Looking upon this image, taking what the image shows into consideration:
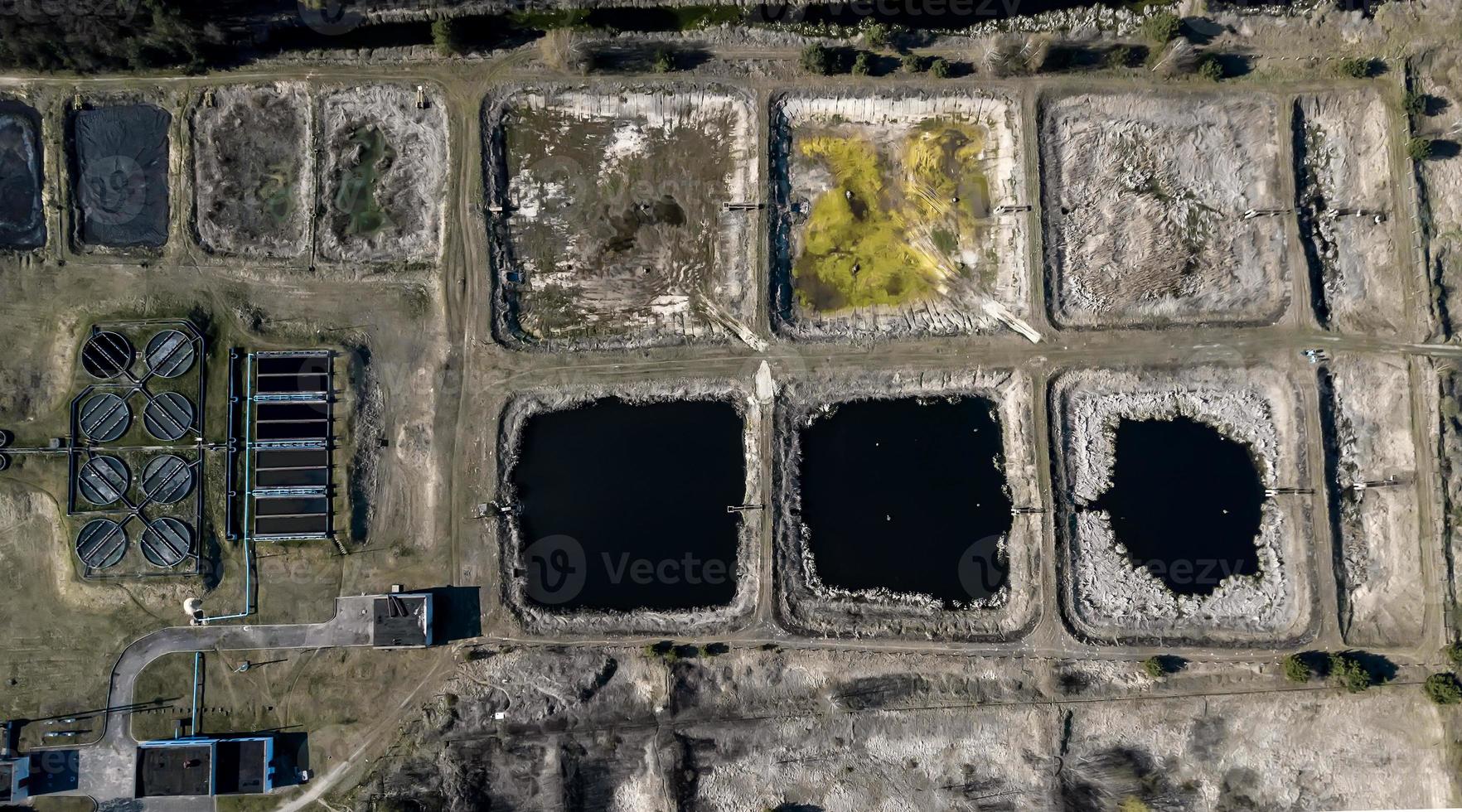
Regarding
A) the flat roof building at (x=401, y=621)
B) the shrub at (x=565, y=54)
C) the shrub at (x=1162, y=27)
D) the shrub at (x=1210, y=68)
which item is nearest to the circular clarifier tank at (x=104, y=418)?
the flat roof building at (x=401, y=621)

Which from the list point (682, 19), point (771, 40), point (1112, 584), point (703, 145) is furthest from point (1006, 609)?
point (682, 19)

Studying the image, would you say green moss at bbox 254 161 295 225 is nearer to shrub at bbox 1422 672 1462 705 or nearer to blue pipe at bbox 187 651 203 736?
blue pipe at bbox 187 651 203 736

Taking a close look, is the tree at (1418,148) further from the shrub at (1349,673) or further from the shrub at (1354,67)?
the shrub at (1349,673)

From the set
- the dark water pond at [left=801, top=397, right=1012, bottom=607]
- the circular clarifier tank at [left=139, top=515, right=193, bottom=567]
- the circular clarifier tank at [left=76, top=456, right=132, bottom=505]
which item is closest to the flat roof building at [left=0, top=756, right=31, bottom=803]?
the circular clarifier tank at [left=139, top=515, right=193, bottom=567]

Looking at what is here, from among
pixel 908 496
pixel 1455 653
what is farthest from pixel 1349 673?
pixel 908 496

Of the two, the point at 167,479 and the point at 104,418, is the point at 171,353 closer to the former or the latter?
the point at 104,418

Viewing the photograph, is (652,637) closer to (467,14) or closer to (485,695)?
(485,695)
